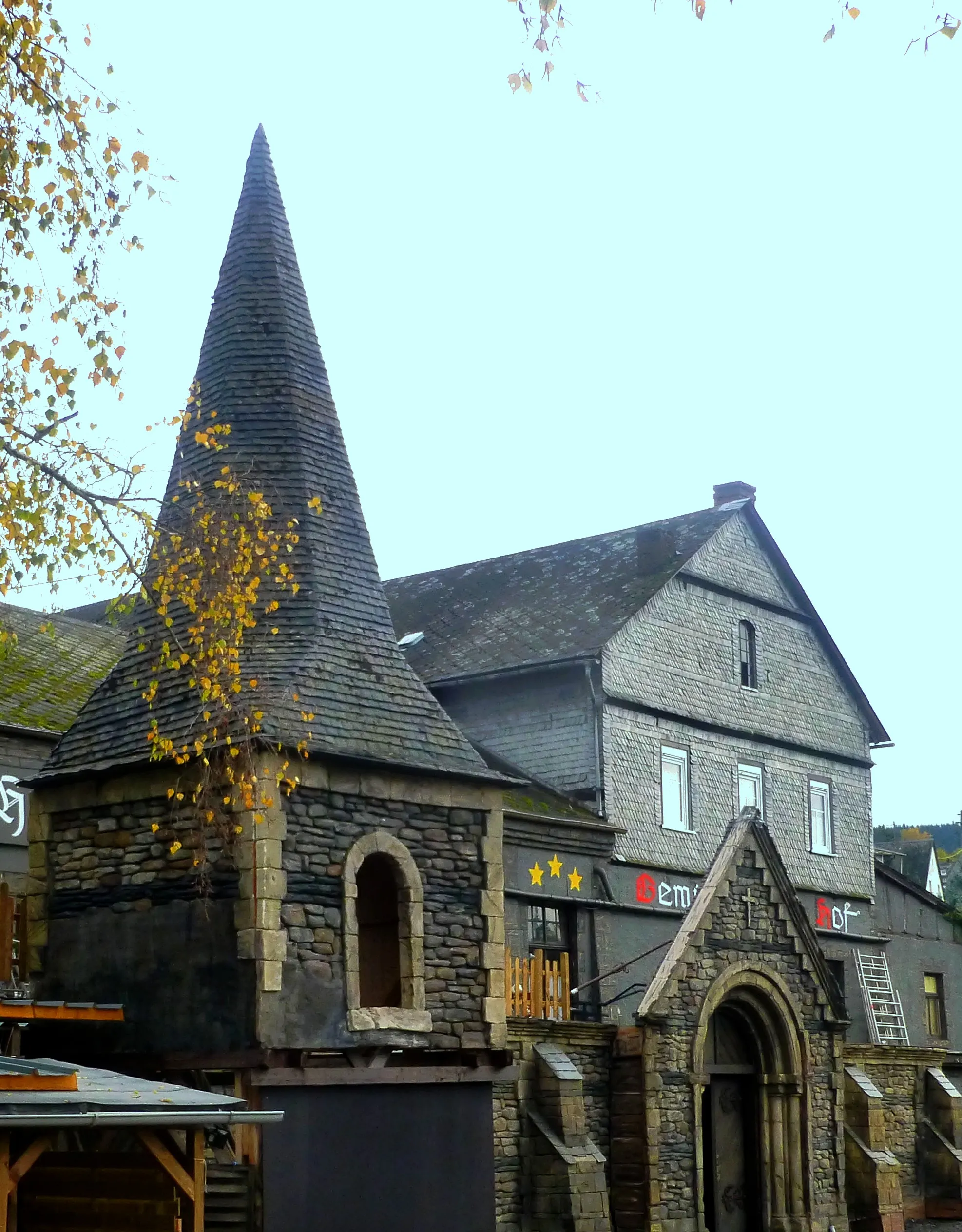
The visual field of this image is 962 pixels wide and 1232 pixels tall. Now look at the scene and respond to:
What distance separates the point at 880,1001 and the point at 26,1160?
24.1m

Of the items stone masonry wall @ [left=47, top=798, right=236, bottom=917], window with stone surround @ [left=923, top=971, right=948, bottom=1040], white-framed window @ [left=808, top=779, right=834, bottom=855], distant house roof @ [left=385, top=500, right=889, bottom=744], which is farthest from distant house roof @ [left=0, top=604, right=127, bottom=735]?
window with stone surround @ [left=923, top=971, right=948, bottom=1040]

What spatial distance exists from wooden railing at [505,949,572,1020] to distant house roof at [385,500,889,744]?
22.7 feet

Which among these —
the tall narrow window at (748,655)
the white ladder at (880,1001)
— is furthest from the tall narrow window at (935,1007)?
the tall narrow window at (748,655)

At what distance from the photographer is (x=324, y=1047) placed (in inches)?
701

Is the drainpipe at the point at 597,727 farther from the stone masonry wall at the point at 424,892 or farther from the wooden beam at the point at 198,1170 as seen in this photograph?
the wooden beam at the point at 198,1170

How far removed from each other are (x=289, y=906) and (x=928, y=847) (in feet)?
130

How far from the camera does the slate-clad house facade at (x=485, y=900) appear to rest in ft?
59.2

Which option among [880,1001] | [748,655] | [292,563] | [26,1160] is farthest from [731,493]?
[26,1160]

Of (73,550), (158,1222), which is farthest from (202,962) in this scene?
(73,550)

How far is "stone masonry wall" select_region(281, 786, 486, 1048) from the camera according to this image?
59.0ft

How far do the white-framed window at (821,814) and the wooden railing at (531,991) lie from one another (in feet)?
37.5

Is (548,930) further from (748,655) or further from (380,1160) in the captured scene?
(380,1160)

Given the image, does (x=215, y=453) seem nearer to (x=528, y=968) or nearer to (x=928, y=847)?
(x=528, y=968)

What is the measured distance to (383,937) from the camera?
67.0 ft
